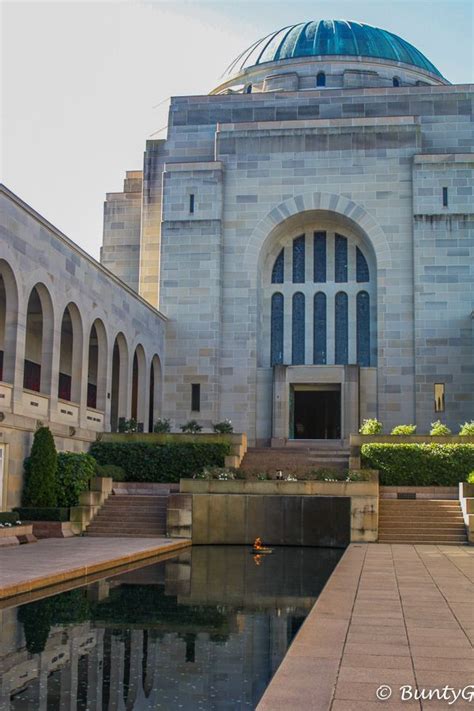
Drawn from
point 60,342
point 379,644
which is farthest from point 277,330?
point 379,644

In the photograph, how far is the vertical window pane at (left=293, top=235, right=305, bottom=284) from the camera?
3603 cm

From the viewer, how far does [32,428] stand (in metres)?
22.5

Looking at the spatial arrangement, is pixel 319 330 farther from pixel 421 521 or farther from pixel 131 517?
pixel 131 517

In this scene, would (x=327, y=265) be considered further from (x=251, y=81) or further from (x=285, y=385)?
(x=251, y=81)

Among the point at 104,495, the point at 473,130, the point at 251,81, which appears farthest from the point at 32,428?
the point at 251,81

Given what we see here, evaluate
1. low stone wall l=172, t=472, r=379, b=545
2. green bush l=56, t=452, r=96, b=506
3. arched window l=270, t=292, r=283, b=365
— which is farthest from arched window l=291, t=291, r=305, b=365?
green bush l=56, t=452, r=96, b=506

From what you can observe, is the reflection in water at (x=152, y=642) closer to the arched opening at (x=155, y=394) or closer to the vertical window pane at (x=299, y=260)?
the arched opening at (x=155, y=394)

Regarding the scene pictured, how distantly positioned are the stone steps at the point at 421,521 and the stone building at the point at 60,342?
9263 mm

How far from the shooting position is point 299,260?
36.2 meters

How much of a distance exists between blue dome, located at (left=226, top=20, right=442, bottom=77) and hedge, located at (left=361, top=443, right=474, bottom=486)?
25.6 m

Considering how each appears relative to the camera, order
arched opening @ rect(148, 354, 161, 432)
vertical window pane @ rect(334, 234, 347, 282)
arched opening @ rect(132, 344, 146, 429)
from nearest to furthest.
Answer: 1. arched opening @ rect(132, 344, 146, 429)
2. arched opening @ rect(148, 354, 161, 432)
3. vertical window pane @ rect(334, 234, 347, 282)

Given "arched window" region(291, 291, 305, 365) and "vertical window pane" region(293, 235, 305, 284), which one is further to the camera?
"vertical window pane" region(293, 235, 305, 284)

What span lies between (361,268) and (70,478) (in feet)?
57.4

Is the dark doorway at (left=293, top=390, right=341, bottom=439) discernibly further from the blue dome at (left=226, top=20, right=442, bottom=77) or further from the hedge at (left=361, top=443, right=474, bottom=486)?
the blue dome at (left=226, top=20, right=442, bottom=77)
